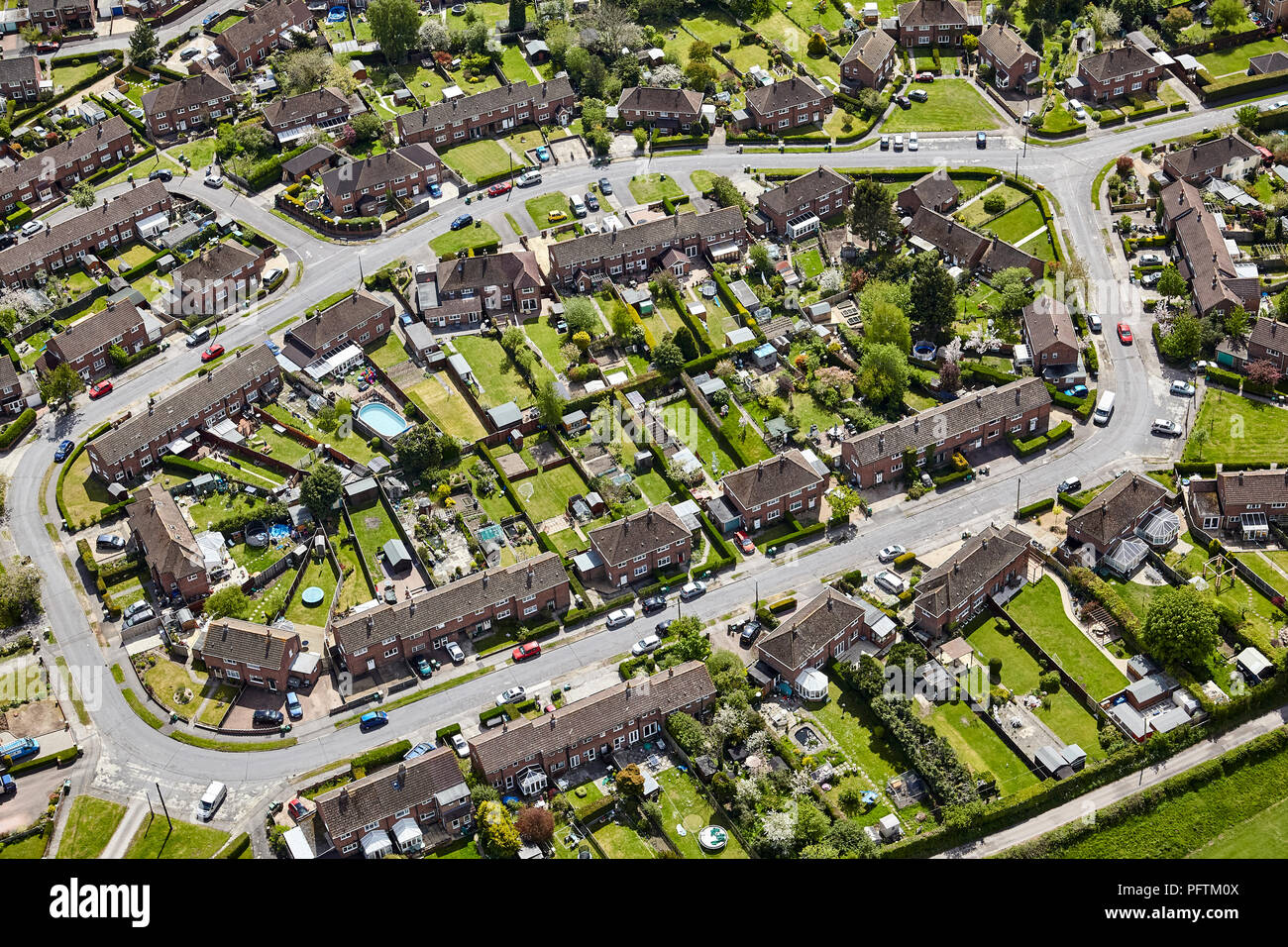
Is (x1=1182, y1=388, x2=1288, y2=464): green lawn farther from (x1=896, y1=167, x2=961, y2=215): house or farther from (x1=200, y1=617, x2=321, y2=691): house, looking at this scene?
(x1=200, y1=617, x2=321, y2=691): house

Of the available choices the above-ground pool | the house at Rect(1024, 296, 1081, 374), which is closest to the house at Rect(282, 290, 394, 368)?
the above-ground pool

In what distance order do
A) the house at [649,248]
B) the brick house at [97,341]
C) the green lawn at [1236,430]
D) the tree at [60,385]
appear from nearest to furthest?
the green lawn at [1236,430] < the tree at [60,385] < the brick house at [97,341] < the house at [649,248]

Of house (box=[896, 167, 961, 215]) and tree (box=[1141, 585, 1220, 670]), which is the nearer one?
tree (box=[1141, 585, 1220, 670])

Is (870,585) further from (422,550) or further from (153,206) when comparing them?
(153,206)

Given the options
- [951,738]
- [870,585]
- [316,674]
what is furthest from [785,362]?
[316,674]

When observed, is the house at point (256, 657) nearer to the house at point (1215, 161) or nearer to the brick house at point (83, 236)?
the brick house at point (83, 236)

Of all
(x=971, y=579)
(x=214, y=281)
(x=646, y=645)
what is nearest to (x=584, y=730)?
(x=646, y=645)

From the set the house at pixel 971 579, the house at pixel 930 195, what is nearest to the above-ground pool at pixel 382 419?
the house at pixel 971 579
